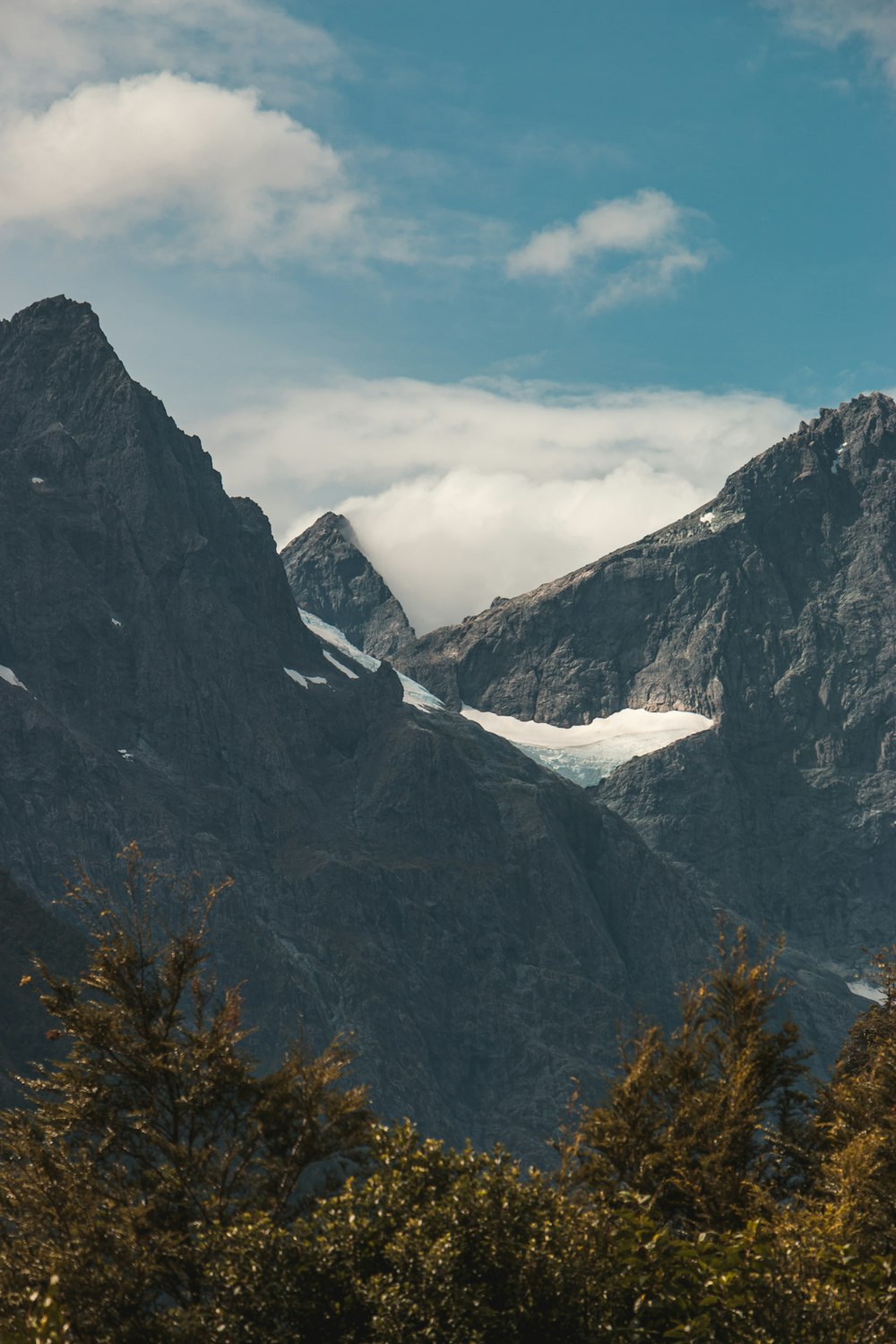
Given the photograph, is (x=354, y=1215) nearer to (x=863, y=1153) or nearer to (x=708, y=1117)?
(x=708, y=1117)

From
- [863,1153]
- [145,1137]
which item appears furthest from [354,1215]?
[863,1153]

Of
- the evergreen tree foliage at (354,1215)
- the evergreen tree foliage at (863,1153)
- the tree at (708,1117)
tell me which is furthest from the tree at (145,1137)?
the evergreen tree foliage at (863,1153)

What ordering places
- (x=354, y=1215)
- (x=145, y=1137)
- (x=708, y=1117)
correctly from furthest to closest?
(x=708, y=1117) < (x=145, y=1137) < (x=354, y=1215)

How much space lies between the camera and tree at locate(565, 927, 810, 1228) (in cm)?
4753

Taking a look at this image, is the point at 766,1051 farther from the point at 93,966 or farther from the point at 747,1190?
the point at 93,966

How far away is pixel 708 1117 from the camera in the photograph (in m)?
48.9

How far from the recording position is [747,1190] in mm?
47656

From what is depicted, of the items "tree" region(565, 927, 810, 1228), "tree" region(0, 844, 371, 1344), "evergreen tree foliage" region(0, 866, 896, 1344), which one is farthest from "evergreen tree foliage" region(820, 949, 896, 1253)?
"tree" region(0, 844, 371, 1344)

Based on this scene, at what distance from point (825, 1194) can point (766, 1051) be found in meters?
5.71

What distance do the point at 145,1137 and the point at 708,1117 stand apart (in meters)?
16.8

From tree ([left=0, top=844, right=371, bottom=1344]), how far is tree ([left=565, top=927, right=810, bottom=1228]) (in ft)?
29.2

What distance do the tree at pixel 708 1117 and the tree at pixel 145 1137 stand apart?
29.2 feet

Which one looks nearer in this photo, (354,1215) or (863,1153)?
(354,1215)

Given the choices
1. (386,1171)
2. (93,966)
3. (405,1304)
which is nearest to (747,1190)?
(386,1171)
